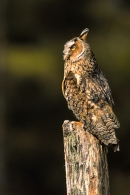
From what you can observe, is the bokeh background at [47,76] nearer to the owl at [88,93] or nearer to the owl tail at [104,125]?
the owl at [88,93]

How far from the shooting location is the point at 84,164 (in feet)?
9.30

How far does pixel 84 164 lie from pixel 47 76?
6.64ft

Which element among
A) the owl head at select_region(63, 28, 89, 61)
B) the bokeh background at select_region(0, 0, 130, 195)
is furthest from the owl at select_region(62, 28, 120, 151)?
the bokeh background at select_region(0, 0, 130, 195)

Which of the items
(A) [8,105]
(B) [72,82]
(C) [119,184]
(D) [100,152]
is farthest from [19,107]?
(D) [100,152]

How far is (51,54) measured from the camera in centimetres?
477

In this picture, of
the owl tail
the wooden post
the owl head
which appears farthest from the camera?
the owl head

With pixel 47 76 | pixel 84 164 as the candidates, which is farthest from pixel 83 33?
pixel 47 76

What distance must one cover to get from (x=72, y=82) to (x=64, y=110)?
160cm

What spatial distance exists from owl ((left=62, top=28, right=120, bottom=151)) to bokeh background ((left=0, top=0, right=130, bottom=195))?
4.98ft

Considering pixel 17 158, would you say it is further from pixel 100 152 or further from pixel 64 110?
pixel 100 152

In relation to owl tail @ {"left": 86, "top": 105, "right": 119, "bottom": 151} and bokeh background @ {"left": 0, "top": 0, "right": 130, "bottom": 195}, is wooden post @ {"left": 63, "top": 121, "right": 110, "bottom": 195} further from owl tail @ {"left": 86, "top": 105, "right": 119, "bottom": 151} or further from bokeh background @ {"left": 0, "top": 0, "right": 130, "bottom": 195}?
bokeh background @ {"left": 0, "top": 0, "right": 130, "bottom": 195}

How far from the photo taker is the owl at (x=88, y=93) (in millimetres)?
3012

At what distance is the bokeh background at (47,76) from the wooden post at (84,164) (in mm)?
1847

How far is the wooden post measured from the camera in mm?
2811
